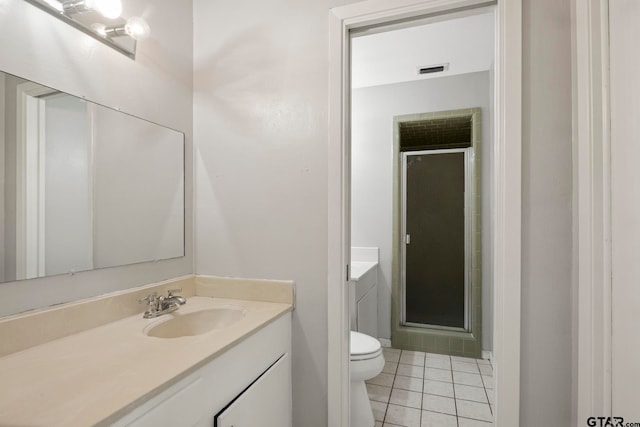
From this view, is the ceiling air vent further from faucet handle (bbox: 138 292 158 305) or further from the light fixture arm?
faucet handle (bbox: 138 292 158 305)

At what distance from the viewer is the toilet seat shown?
1720mm

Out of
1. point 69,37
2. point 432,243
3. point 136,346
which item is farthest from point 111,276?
point 432,243

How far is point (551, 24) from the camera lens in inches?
42.9

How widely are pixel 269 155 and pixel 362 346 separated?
1263 millimetres

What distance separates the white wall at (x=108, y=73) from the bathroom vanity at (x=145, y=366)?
0.06 metres

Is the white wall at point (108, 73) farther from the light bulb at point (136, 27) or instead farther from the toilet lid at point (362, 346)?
the toilet lid at point (362, 346)

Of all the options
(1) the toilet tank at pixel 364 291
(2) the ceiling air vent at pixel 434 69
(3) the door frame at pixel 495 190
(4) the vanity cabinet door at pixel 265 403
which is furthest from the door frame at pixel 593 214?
(2) the ceiling air vent at pixel 434 69

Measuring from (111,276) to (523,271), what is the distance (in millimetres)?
1567

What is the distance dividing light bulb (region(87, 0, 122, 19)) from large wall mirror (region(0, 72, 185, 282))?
334 millimetres

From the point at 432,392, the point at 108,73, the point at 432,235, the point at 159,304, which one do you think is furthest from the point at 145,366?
the point at 432,235

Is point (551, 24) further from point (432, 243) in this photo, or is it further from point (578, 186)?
point (432, 243)

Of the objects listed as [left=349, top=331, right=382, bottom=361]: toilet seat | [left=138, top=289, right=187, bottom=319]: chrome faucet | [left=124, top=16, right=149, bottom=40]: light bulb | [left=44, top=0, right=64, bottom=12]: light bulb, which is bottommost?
[left=349, top=331, right=382, bottom=361]: toilet seat

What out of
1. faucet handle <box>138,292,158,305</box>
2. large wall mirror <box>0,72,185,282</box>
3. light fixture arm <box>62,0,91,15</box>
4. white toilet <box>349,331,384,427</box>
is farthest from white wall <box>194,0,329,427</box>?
light fixture arm <box>62,0,91,15</box>

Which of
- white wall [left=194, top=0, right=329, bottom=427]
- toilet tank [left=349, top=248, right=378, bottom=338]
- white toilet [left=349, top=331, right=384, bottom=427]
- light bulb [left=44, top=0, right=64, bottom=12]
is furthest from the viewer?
toilet tank [left=349, top=248, right=378, bottom=338]
